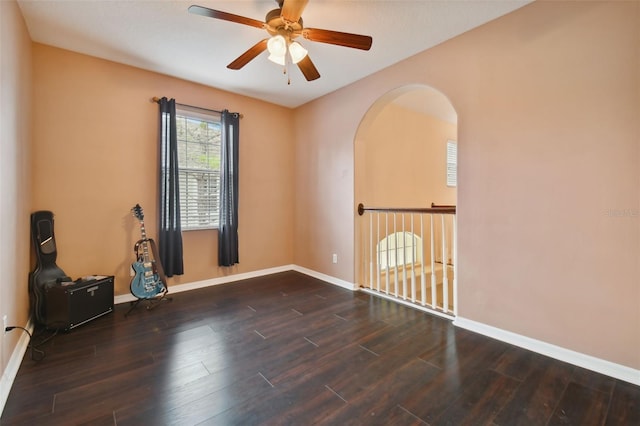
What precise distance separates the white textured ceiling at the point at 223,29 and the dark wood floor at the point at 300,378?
8.57 feet

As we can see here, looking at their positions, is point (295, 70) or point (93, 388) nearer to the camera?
point (93, 388)

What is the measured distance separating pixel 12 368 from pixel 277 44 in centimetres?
274

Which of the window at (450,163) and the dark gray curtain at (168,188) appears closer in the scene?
the dark gray curtain at (168,188)

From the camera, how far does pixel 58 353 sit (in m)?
2.08

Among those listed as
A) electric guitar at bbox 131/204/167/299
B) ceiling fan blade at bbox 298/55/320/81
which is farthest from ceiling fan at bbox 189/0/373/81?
electric guitar at bbox 131/204/167/299

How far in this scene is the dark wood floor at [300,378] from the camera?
4.88 feet

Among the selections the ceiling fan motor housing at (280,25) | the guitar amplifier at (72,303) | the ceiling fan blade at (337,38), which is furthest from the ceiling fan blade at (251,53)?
the guitar amplifier at (72,303)

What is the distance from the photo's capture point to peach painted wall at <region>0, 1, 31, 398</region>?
1.71 m

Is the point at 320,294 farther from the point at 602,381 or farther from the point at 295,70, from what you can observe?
the point at 295,70

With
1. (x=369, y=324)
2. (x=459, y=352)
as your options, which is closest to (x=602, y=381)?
(x=459, y=352)

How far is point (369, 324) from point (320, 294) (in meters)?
0.95

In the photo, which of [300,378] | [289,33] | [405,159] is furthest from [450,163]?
[300,378]

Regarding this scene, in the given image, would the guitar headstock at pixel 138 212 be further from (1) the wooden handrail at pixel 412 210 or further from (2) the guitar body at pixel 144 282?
(1) the wooden handrail at pixel 412 210

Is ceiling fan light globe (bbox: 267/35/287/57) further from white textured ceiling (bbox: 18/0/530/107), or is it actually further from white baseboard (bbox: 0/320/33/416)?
white baseboard (bbox: 0/320/33/416)
